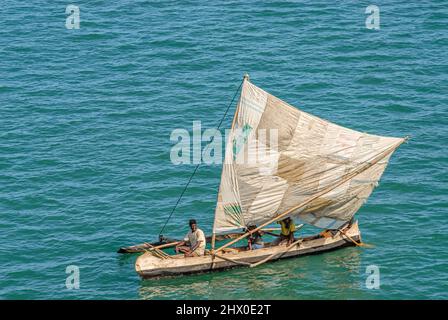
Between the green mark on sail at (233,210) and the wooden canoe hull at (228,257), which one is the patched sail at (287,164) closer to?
the green mark on sail at (233,210)

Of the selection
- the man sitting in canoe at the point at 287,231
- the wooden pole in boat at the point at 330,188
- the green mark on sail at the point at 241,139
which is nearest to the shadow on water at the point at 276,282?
the man sitting in canoe at the point at 287,231

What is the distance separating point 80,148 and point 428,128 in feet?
84.7

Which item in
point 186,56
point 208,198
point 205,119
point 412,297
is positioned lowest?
point 412,297

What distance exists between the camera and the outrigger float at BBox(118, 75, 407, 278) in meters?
58.8

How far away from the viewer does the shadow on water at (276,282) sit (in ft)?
187

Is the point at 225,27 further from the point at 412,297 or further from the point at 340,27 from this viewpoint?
the point at 412,297

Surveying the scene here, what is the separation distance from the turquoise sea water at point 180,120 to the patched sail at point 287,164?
130 inches

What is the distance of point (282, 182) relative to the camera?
60.4 m

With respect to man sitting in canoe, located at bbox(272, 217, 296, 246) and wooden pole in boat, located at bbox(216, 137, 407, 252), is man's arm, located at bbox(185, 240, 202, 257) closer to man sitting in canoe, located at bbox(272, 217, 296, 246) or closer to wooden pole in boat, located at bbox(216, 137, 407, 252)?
wooden pole in boat, located at bbox(216, 137, 407, 252)

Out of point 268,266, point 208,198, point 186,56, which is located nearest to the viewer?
point 268,266

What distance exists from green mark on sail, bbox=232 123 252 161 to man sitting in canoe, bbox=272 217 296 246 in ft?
17.3

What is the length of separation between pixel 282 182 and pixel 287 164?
1153 millimetres

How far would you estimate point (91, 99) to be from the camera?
8125cm
